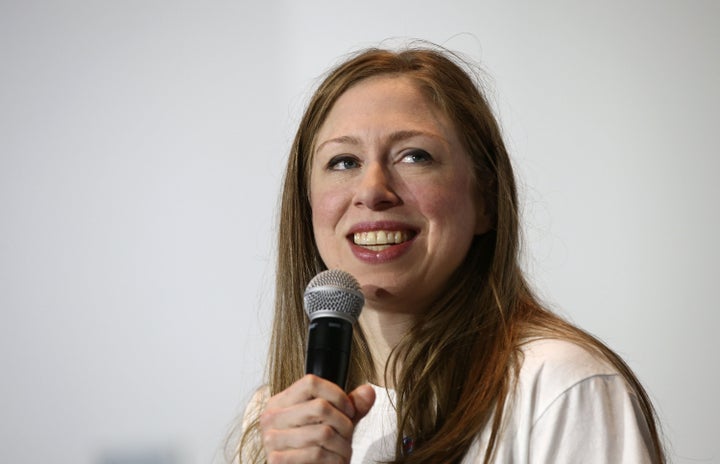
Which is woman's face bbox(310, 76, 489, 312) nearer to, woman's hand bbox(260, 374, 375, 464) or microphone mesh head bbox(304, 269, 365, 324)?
microphone mesh head bbox(304, 269, 365, 324)

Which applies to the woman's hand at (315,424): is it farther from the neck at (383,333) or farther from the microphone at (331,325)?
the neck at (383,333)

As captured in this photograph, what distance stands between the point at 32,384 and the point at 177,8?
1.13 metres

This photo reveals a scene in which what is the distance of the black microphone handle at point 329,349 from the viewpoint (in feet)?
4.39

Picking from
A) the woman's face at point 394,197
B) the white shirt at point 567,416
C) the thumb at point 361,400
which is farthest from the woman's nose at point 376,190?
the thumb at point 361,400

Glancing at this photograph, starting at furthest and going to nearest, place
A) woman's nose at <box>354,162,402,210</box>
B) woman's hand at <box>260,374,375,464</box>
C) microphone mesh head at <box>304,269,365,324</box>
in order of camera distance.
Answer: woman's nose at <box>354,162,402,210</box>, microphone mesh head at <box>304,269,365,324</box>, woman's hand at <box>260,374,375,464</box>

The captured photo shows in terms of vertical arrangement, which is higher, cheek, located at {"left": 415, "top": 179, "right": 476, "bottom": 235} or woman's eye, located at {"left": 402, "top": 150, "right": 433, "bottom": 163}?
woman's eye, located at {"left": 402, "top": 150, "right": 433, "bottom": 163}

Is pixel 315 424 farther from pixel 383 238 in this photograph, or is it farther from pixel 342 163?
pixel 342 163

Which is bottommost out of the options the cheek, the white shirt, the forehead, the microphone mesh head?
the white shirt

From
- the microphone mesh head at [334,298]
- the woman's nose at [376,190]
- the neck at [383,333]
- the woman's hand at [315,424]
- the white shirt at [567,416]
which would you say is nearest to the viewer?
the woman's hand at [315,424]

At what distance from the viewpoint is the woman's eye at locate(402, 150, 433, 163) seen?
178 centimetres

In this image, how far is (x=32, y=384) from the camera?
305cm

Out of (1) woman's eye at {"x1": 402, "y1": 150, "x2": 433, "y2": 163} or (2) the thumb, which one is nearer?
(2) the thumb

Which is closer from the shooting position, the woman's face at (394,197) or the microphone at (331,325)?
the microphone at (331,325)

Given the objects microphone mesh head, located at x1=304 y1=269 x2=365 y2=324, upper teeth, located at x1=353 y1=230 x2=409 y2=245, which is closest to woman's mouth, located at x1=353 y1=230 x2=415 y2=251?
upper teeth, located at x1=353 y1=230 x2=409 y2=245
